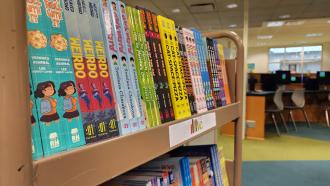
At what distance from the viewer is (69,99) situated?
0.45 meters

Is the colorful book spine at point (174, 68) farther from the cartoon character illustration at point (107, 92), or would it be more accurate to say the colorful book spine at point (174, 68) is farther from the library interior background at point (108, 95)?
the cartoon character illustration at point (107, 92)

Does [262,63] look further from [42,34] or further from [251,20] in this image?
[42,34]

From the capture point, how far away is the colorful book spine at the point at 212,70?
3.49 feet

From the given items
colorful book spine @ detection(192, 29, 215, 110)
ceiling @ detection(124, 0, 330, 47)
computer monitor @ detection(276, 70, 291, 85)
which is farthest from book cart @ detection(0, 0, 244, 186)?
computer monitor @ detection(276, 70, 291, 85)

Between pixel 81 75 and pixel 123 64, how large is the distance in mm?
116

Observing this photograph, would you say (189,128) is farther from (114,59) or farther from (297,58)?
(297,58)

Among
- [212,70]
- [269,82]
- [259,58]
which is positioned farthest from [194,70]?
[259,58]

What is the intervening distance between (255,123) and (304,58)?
1066 cm

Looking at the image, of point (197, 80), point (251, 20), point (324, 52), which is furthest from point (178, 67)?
point (324, 52)

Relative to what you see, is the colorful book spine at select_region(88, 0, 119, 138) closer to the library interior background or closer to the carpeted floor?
the library interior background

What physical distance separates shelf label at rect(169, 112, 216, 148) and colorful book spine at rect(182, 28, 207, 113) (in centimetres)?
4

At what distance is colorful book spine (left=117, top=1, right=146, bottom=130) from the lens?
587 millimetres

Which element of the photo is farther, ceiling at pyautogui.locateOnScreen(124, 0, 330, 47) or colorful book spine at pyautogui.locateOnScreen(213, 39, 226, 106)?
ceiling at pyautogui.locateOnScreen(124, 0, 330, 47)

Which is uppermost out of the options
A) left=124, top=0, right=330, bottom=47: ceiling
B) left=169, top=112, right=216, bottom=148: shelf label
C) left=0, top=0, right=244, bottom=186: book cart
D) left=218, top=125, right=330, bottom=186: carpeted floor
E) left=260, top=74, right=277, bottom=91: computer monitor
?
left=124, top=0, right=330, bottom=47: ceiling
